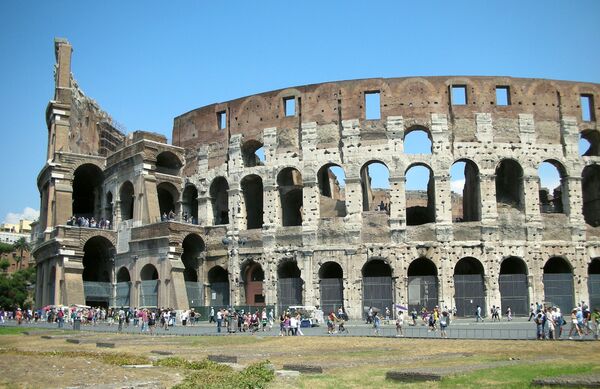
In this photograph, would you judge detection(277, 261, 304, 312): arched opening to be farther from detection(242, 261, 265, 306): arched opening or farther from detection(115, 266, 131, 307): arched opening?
detection(115, 266, 131, 307): arched opening

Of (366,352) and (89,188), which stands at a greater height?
(89,188)

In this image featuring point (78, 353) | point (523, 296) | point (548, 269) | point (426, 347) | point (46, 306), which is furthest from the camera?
point (46, 306)

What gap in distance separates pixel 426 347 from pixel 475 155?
19129 millimetres

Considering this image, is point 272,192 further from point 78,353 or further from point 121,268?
point 78,353

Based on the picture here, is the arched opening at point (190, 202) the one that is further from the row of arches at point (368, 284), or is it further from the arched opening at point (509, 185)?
the arched opening at point (509, 185)

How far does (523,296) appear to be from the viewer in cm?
3553

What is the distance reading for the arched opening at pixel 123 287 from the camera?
4097cm

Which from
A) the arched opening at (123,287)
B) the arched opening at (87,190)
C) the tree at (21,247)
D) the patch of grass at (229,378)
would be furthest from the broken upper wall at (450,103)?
the tree at (21,247)

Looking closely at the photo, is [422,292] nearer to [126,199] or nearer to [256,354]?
[256,354]

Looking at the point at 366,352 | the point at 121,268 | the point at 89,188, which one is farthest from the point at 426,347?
the point at 89,188

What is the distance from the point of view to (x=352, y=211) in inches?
1452

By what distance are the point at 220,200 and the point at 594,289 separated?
22.6 m

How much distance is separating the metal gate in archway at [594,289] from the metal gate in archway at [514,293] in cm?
363

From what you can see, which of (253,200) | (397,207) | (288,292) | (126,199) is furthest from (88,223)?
(397,207)
